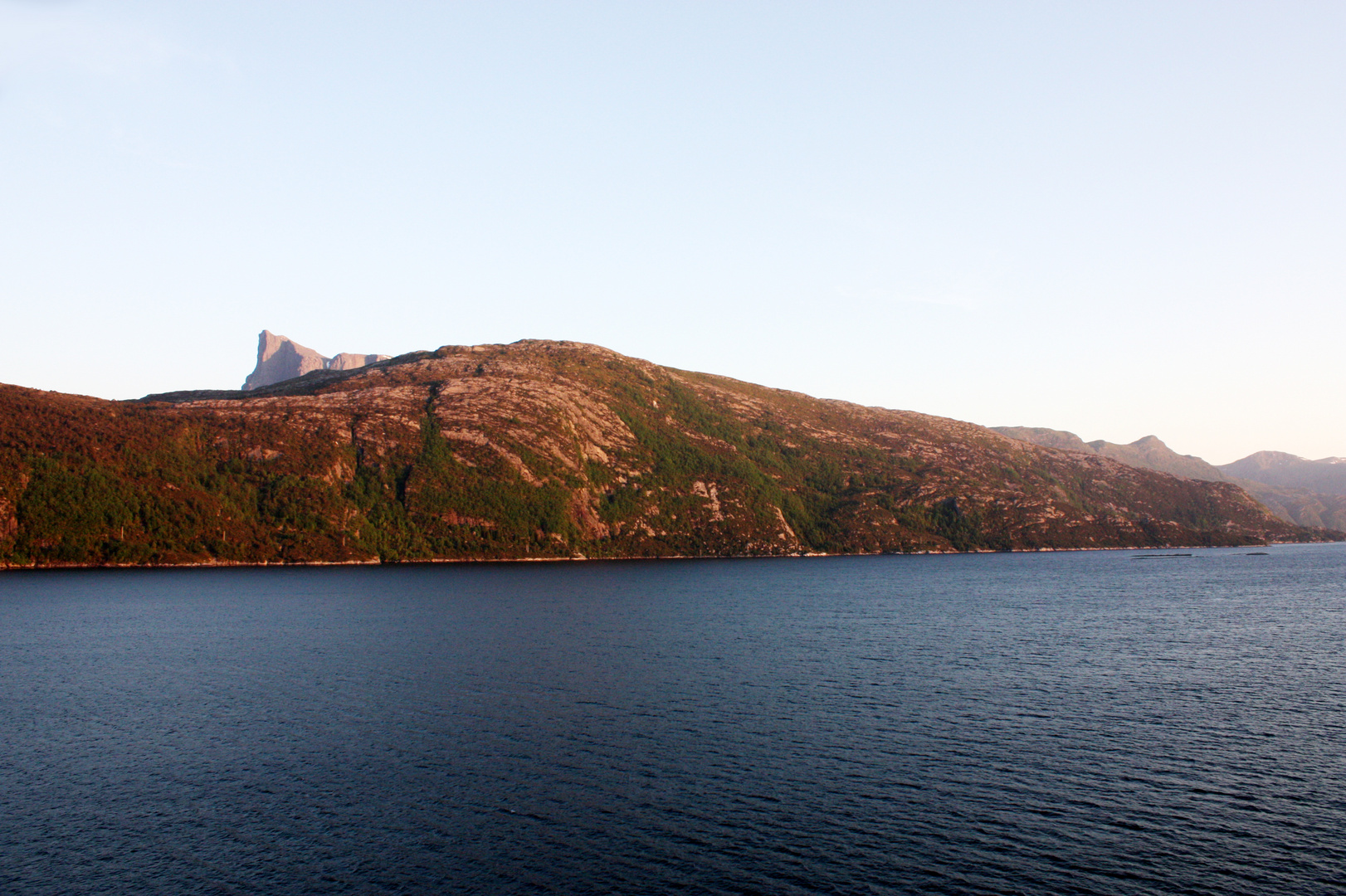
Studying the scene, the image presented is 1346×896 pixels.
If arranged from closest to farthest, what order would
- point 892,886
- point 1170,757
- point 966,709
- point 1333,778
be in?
point 892,886, point 1333,778, point 1170,757, point 966,709

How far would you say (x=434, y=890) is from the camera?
38.9 metres

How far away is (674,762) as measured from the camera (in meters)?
57.1

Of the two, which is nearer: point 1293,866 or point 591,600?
point 1293,866

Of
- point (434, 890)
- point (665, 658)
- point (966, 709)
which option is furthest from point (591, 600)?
point (434, 890)

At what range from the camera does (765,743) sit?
201 feet

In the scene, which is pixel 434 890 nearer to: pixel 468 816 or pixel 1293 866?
pixel 468 816

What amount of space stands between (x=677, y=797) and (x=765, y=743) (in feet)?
42.6

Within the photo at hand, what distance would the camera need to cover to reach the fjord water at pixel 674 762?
41000 millimetres

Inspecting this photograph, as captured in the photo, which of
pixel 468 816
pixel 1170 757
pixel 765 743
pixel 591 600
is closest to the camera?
pixel 468 816

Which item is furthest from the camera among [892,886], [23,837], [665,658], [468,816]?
[665,658]

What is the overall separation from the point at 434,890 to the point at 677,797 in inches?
643

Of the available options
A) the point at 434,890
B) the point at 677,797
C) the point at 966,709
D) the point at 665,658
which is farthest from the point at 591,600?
the point at 434,890

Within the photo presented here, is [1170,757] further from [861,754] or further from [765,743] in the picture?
[765,743]

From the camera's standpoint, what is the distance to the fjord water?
135 feet
